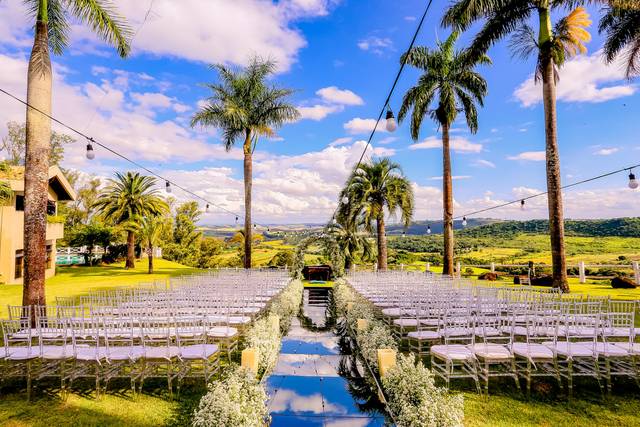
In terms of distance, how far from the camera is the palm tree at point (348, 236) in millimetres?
27198

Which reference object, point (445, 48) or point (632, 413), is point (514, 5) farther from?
point (632, 413)

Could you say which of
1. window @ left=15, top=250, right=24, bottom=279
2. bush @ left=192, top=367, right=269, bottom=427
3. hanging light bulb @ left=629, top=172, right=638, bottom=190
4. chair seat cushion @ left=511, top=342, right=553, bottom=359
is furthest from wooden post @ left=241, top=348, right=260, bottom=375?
window @ left=15, top=250, right=24, bottom=279

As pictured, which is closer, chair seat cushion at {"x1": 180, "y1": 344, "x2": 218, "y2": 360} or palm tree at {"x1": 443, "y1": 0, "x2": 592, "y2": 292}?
chair seat cushion at {"x1": 180, "y1": 344, "x2": 218, "y2": 360}

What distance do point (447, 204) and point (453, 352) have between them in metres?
16.8

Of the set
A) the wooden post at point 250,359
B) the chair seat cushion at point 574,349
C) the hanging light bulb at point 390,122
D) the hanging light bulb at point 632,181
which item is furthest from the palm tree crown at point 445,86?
the wooden post at point 250,359

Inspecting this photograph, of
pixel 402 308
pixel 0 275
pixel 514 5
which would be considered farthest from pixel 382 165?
pixel 0 275

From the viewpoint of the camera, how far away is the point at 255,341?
7195 mm

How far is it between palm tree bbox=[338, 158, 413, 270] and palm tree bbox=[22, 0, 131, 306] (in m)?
18.4

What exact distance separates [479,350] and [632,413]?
2184 mm

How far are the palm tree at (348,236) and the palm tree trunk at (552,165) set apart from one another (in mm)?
13426

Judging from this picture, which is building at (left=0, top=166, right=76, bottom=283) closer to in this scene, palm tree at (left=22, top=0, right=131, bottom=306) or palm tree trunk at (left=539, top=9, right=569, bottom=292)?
palm tree at (left=22, top=0, right=131, bottom=306)

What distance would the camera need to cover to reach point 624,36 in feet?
62.8

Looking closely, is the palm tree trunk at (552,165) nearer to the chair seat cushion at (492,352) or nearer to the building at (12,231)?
the chair seat cushion at (492,352)

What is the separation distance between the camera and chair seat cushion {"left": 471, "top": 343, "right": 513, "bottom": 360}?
20.8 feet
